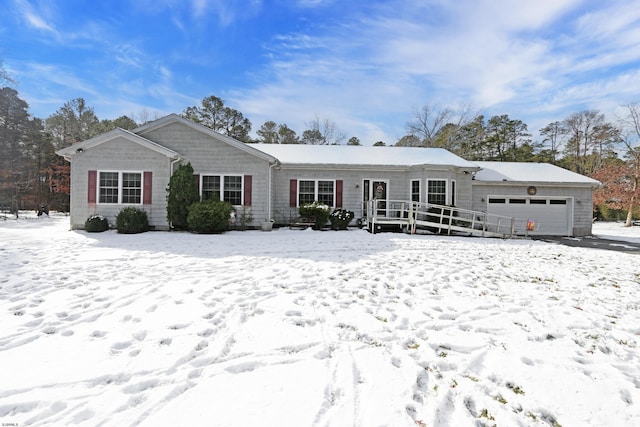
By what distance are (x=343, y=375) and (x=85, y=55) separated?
19468mm

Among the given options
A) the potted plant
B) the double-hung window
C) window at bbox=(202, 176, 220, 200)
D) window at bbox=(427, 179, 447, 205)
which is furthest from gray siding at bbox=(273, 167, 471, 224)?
the double-hung window

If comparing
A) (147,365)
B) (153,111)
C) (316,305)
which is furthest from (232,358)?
(153,111)

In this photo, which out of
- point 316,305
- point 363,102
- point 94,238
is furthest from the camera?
point 363,102

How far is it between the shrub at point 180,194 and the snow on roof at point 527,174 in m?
13.6

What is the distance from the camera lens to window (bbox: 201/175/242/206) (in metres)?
13.0

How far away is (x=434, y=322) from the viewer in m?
3.48

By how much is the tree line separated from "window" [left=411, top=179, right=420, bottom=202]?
18.8 m

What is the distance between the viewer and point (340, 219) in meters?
13.4

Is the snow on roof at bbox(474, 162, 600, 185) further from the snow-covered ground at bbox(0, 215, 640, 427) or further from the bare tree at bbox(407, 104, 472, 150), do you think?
the bare tree at bbox(407, 104, 472, 150)

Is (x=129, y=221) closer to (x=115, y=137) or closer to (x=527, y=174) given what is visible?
(x=115, y=137)

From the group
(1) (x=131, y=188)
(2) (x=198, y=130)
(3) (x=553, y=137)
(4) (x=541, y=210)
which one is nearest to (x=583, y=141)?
(3) (x=553, y=137)

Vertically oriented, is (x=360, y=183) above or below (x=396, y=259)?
above

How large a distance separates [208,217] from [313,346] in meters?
9.51

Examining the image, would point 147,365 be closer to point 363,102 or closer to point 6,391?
point 6,391
